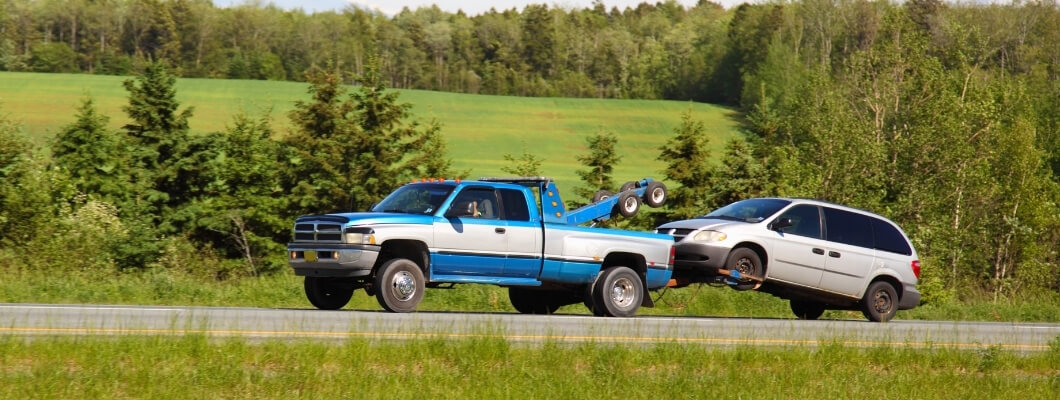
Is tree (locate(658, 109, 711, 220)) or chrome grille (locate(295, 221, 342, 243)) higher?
chrome grille (locate(295, 221, 342, 243))

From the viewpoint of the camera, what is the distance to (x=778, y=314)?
22.2m

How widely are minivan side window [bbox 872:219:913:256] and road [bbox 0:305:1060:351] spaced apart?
198cm

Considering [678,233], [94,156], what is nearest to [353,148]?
[94,156]

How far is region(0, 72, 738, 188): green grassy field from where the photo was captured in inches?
3354

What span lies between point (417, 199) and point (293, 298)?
15.9ft

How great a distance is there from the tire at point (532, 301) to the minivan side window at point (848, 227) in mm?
4401

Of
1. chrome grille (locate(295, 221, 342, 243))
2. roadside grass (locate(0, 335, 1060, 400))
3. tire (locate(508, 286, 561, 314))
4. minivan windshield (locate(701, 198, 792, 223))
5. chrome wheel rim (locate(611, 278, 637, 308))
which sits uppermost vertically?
minivan windshield (locate(701, 198, 792, 223))

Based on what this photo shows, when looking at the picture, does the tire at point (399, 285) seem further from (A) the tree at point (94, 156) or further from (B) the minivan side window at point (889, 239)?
(A) the tree at point (94, 156)

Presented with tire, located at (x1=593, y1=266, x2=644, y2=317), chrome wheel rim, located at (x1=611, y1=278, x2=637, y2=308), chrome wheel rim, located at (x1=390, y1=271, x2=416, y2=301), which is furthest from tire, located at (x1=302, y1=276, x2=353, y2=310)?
chrome wheel rim, located at (x1=611, y1=278, x2=637, y2=308)

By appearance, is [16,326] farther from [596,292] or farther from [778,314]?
[778,314]

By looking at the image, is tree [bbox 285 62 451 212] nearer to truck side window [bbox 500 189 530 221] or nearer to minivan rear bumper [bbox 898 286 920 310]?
minivan rear bumper [bbox 898 286 920 310]

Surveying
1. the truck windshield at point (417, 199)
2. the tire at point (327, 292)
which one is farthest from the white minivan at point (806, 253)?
the tire at point (327, 292)

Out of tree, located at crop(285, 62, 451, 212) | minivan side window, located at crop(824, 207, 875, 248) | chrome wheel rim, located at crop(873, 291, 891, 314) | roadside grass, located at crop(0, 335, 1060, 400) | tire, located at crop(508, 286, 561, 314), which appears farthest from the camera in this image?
tree, located at crop(285, 62, 451, 212)

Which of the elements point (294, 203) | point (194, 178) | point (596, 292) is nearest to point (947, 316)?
point (596, 292)
